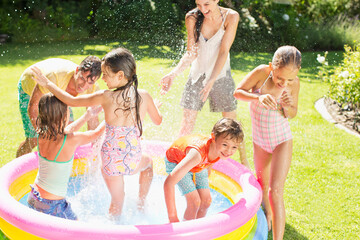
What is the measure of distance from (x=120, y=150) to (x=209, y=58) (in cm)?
149

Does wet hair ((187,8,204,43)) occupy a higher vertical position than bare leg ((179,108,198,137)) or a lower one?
higher

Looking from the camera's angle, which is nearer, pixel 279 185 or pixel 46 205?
pixel 46 205

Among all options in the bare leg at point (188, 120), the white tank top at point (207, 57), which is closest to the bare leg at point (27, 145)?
the bare leg at point (188, 120)

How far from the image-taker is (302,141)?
5574 mm

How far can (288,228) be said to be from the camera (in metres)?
3.58

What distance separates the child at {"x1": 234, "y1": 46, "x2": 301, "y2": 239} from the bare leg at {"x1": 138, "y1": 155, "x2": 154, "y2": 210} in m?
0.89

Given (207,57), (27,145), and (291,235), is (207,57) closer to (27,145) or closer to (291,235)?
(291,235)

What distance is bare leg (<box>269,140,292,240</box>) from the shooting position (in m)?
2.95

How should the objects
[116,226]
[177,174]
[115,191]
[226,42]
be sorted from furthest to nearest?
1. [226,42]
2. [115,191]
3. [177,174]
4. [116,226]

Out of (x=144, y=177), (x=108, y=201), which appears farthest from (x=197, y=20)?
(x=108, y=201)

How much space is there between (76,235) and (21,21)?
33.9ft

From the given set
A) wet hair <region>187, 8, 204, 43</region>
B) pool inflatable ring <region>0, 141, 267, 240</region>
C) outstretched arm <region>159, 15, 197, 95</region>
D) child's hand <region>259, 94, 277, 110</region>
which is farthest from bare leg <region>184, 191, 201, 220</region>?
wet hair <region>187, 8, 204, 43</region>

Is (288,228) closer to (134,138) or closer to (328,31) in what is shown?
(134,138)

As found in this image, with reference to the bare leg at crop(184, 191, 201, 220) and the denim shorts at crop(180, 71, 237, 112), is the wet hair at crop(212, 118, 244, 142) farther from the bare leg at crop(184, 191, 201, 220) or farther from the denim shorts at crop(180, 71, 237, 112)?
the denim shorts at crop(180, 71, 237, 112)
